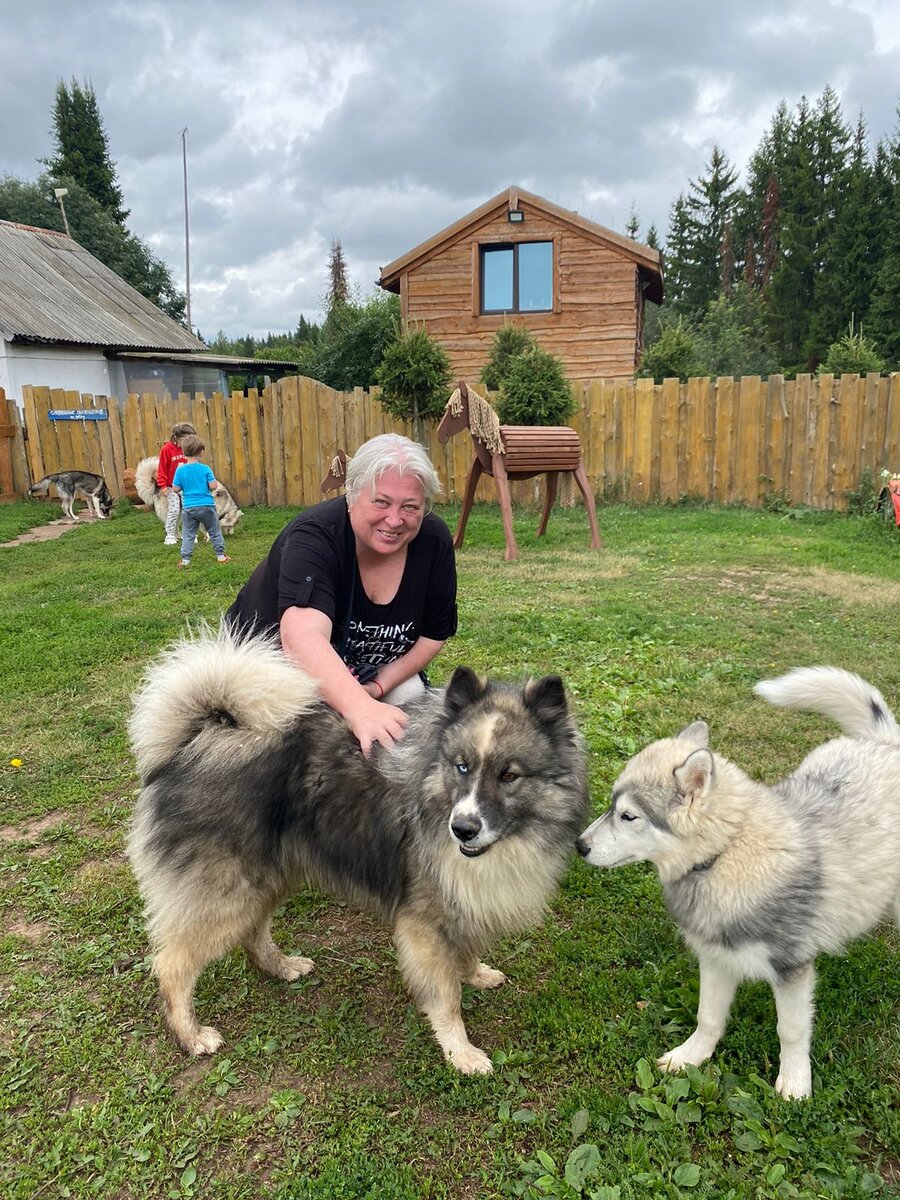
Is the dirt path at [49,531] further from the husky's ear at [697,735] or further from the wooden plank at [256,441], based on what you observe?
the husky's ear at [697,735]

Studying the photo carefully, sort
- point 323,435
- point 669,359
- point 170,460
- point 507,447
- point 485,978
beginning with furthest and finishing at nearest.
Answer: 1. point 669,359
2. point 323,435
3. point 170,460
4. point 507,447
5. point 485,978

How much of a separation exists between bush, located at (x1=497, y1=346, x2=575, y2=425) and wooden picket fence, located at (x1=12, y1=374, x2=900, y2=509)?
455 mm

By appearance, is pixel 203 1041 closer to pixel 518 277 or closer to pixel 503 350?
pixel 503 350

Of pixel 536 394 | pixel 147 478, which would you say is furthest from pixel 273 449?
pixel 536 394

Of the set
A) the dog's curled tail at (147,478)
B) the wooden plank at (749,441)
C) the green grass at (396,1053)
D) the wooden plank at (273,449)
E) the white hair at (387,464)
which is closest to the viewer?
the green grass at (396,1053)

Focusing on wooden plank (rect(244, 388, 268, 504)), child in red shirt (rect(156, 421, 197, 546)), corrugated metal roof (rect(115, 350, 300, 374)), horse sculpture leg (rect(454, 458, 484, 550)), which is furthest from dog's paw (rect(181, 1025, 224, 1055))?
corrugated metal roof (rect(115, 350, 300, 374))

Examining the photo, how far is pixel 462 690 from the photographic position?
221cm

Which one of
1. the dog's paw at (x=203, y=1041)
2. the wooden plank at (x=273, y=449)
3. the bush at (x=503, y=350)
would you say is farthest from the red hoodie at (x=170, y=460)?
the dog's paw at (x=203, y=1041)

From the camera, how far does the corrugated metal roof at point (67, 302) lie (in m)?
19.8

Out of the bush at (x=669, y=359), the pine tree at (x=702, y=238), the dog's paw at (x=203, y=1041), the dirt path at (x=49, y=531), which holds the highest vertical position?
the pine tree at (x=702, y=238)

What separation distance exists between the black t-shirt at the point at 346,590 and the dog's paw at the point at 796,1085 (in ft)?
6.37

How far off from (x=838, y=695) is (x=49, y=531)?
483 inches

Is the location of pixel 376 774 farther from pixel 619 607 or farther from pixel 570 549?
pixel 570 549

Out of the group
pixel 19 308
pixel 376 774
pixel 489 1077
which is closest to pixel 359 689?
pixel 376 774
